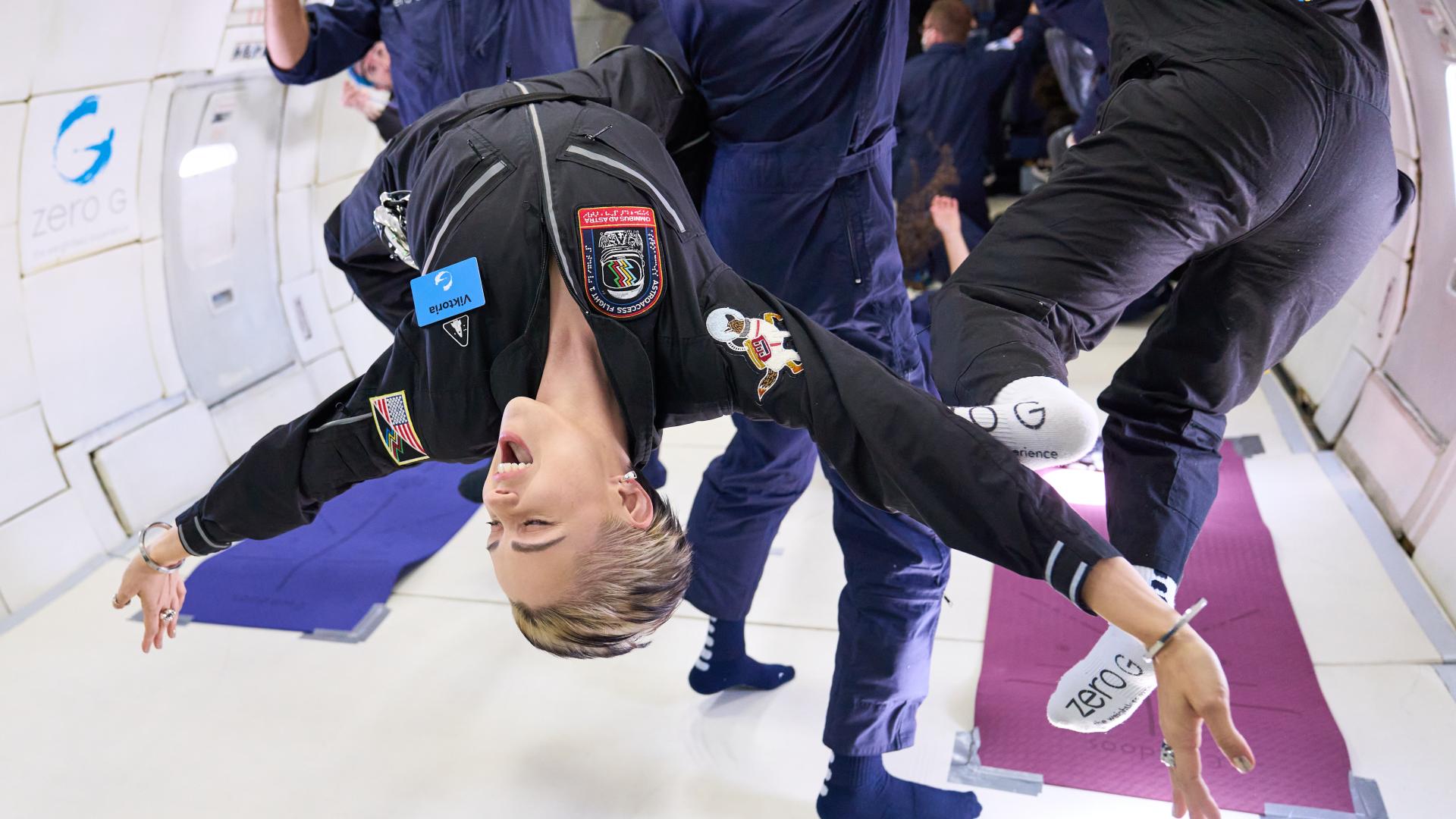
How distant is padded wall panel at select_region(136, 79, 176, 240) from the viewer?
3.40 meters

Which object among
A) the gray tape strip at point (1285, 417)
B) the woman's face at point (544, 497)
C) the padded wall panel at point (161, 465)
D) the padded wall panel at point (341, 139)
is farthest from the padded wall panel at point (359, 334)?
the gray tape strip at point (1285, 417)

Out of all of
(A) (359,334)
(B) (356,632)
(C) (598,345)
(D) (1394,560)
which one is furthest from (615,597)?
(A) (359,334)

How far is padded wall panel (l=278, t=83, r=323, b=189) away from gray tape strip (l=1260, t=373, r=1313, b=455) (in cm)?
382

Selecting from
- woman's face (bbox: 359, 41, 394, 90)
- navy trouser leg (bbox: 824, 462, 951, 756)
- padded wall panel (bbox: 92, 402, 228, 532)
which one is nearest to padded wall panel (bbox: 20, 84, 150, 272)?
padded wall panel (bbox: 92, 402, 228, 532)

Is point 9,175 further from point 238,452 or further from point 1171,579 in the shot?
point 1171,579

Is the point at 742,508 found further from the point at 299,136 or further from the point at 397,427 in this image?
the point at 299,136

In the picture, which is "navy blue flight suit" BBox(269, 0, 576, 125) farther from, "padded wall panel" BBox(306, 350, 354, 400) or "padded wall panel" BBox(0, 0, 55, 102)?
"padded wall panel" BBox(306, 350, 354, 400)

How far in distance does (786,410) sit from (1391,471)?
2.53 m

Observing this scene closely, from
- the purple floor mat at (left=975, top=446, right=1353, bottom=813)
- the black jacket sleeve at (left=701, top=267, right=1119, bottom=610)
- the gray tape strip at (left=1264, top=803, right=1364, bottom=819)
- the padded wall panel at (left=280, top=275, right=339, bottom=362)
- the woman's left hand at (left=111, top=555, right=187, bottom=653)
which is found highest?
the black jacket sleeve at (left=701, top=267, right=1119, bottom=610)

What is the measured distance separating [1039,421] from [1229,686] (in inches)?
56.5

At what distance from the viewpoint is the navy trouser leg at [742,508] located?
2.46 meters

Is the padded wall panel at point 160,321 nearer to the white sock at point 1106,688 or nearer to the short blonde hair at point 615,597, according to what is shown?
the short blonde hair at point 615,597

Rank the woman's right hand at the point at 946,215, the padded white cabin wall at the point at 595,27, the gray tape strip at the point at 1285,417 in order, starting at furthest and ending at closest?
the padded white cabin wall at the point at 595,27, the woman's right hand at the point at 946,215, the gray tape strip at the point at 1285,417

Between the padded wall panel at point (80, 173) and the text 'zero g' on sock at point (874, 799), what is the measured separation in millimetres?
2864
